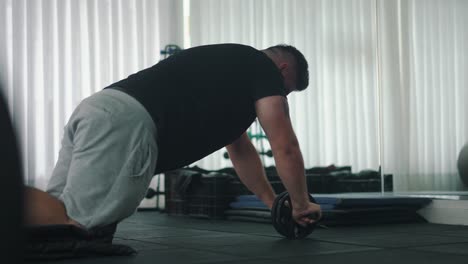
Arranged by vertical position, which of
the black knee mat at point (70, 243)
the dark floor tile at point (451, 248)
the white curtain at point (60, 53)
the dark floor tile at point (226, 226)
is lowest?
the dark floor tile at point (226, 226)

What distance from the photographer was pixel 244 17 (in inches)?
245

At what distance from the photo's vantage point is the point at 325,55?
21.4ft

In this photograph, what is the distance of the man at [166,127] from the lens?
6.31 ft

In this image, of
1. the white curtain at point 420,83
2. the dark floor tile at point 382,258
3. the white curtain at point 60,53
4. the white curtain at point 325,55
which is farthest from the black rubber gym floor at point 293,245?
the white curtain at point 325,55

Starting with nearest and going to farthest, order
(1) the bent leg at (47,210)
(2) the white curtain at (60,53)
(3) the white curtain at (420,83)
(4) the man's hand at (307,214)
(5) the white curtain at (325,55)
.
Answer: (1) the bent leg at (47,210), (4) the man's hand at (307,214), (3) the white curtain at (420,83), (2) the white curtain at (60,53), (5) the white curtain at (325,55)

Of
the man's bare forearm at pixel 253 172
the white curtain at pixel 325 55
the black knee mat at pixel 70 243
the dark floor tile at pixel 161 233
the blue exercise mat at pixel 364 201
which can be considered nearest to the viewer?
the black knee mat at pixel 70 243

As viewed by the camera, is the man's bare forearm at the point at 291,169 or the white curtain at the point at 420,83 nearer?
the man's bare forearm at the point at 291,169

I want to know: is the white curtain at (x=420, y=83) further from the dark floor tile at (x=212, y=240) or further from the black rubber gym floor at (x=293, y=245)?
the dark floor tile at (x=212, y=240)

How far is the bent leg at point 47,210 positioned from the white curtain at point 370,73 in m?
2.67

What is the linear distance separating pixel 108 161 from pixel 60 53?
12.3 ft

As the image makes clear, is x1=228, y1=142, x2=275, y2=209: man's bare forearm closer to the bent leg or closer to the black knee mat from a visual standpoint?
the black knee mat

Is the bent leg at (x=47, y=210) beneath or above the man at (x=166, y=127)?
beneath

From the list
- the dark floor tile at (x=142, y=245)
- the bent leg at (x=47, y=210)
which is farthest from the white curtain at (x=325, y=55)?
the bent leg at (x=47, y=210)

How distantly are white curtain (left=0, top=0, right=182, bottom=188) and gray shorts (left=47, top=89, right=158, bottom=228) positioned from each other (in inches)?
127
